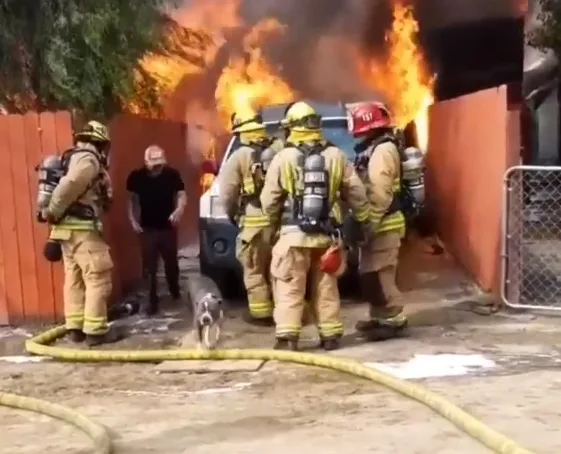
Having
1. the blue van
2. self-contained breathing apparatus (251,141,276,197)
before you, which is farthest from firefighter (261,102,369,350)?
the blue van

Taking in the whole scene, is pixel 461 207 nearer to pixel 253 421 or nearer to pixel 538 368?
pixel 538 368

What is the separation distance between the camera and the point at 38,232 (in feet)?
29.1

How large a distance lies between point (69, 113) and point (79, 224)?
1242 mm

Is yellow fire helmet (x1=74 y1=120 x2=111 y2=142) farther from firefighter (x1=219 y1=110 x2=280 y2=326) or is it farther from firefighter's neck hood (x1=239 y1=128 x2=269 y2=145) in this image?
firefighter's neck hood (x1=239 y1=128 x2=269 y2=145)

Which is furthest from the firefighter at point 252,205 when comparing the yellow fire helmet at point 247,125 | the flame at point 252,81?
the flame at point 252,81

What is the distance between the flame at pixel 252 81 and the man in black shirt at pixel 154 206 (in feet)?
32.8

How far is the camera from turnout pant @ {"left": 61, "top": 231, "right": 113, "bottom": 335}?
8016 mm

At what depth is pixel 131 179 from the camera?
9.52m

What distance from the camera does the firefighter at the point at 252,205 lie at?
8.54 meters

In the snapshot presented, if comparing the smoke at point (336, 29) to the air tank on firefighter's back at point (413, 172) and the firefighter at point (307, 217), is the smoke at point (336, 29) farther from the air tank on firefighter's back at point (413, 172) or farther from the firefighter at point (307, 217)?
the firefighter at point (307, 217)

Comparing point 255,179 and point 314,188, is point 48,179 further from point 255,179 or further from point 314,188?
point 314,188

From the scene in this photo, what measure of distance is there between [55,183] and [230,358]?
2.01 meters

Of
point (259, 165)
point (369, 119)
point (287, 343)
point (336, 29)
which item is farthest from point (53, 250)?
point (336, 29)

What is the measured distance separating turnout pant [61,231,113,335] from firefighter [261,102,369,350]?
141cm
